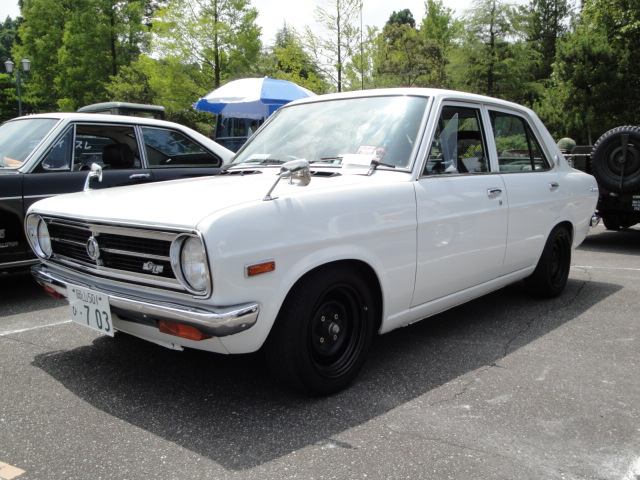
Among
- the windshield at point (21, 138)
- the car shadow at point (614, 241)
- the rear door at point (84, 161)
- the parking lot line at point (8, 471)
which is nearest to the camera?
the parking lot line at point (8, 471)

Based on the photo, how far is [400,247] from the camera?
123 inches

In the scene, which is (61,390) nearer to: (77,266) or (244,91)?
(77,266)

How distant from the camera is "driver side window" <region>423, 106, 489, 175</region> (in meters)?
3.52

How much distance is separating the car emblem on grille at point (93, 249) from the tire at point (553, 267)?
3487 millimetres

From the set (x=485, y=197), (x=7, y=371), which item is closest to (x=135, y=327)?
(x=7, y=371)

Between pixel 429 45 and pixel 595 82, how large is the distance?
11288mm

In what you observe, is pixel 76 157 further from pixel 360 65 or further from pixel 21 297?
pixel 360 65

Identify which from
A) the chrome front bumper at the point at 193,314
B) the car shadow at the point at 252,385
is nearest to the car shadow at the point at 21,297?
the car shadow at the point at 252,385

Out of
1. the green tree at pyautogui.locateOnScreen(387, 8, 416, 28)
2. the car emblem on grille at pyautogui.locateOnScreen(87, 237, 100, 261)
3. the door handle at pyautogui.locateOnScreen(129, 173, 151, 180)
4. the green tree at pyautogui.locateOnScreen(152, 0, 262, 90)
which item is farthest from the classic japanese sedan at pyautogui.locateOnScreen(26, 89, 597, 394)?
the green tree at pyautogui.locateOnScreen(387, 8, 416, 28)

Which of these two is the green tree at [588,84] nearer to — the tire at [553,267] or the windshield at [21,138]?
the tire at [553,267]

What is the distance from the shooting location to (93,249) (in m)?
2.88

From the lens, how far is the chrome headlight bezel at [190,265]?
2.42 m

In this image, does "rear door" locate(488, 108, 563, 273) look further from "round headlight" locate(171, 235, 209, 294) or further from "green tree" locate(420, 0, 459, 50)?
"green tree" locate(420, 0, 459, 50)

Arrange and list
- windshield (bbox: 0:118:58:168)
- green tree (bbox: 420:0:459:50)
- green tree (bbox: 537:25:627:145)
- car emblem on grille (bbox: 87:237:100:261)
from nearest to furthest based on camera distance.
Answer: car emblem on grille (bbox: 87:237:100:261)
windshield (bbox: 0:118:58:168)
green tree (bbox: 537:25:627:145)
green tree (bbox: 420:0:459:50)
